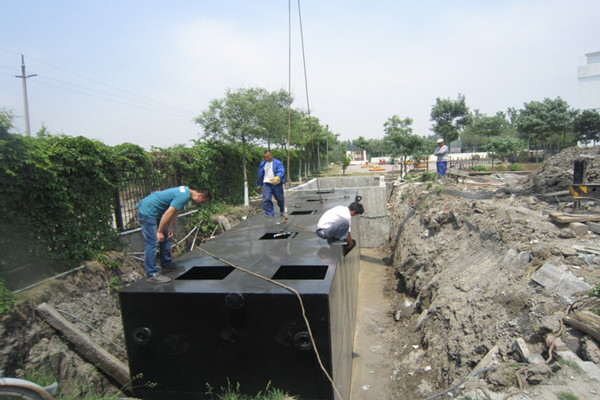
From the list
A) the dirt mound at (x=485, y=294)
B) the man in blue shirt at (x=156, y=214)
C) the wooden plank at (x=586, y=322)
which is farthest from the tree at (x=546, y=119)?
the man in blue shirt at (x=156, y=214)

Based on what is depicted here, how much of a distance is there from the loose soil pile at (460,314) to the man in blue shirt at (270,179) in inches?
128

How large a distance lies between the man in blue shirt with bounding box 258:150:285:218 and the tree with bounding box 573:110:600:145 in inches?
1135

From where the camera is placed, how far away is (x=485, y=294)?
5195 millimetres

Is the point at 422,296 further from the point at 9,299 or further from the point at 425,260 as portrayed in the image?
the point at 9,299

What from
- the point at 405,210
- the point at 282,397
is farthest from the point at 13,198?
the point at 405,210

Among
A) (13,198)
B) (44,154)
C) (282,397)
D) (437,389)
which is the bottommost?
(437,389)

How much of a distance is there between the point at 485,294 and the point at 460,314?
1.61 feet

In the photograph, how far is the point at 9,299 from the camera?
4.71 metres

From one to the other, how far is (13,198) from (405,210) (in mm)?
11628

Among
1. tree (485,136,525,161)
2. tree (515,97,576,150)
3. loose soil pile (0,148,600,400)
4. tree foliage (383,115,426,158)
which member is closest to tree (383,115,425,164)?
tree foliage (383,115,426,158)

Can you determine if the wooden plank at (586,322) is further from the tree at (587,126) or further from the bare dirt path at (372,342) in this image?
the tree at (587,126)

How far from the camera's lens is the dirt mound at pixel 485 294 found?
3.94 meters

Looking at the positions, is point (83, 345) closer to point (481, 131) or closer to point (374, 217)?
point (374, 217)

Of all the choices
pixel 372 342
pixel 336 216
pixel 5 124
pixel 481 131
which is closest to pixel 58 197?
pixel 5 124
